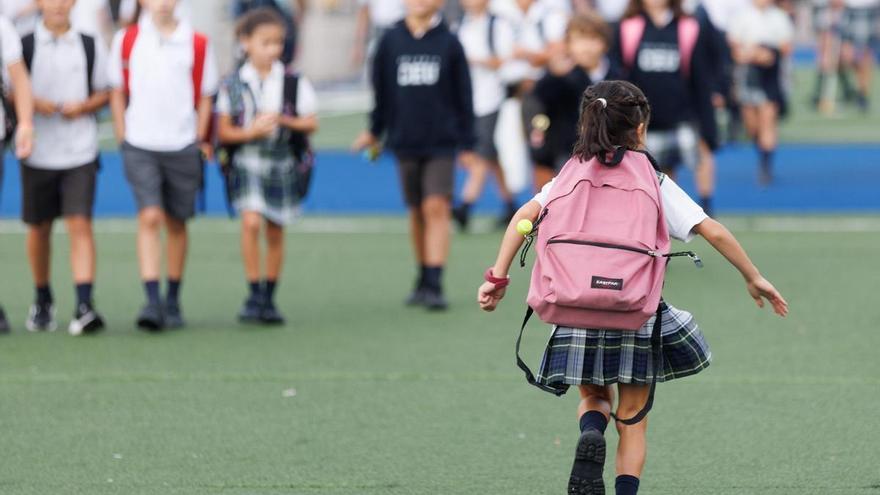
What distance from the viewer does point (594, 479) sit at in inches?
196

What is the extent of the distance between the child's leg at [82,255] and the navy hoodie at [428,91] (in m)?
1.92

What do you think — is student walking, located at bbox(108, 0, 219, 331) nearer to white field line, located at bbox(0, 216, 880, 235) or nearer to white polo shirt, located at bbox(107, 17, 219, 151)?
white polo shirt, located at bbox(107, 17, 219, 151)

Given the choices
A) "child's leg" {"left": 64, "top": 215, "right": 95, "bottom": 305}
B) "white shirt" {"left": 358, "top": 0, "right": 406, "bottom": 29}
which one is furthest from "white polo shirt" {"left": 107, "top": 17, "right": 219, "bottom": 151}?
"white shirt" {"left": 358, "top": 0, "right": 406, "bottom": 29}

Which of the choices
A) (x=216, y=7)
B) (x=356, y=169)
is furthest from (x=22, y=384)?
(x=216, y=7)

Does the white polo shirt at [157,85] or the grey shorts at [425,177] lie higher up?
→ the white polo shirt at [157,85]

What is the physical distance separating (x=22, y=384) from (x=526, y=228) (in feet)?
11.6

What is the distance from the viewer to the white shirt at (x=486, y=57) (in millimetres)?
13234

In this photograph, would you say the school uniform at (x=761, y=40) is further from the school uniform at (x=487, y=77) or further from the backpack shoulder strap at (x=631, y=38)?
the backpack shoulder strap at (x=631, y=38)

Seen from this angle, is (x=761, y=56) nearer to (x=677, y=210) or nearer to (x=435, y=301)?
(x=435, y=301)

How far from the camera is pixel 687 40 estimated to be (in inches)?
439

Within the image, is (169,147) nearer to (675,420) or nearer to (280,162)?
(280,162)

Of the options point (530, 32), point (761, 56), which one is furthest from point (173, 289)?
point (761, 56)

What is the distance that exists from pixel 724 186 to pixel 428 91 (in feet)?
20.9

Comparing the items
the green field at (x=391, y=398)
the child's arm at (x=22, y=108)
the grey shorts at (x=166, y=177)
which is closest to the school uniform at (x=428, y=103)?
the green field at (x=391, y=398)
